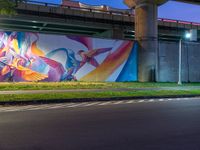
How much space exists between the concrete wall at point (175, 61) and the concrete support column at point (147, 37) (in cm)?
226

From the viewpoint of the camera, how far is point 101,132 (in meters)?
7.62

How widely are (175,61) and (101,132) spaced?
1342 inches

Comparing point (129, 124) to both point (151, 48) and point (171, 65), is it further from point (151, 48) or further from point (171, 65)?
point (171, 65)

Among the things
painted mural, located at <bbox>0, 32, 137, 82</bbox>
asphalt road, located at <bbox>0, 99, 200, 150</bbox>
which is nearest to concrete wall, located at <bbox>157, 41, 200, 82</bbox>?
painted mural, located at <bbox>0, 32, 137, 82</bbox>

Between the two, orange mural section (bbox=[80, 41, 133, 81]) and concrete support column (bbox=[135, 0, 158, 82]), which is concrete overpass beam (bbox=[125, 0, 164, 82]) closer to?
concrete support column (bbox=[135, 0, 158, 82])

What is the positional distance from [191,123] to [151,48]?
28.4 meters

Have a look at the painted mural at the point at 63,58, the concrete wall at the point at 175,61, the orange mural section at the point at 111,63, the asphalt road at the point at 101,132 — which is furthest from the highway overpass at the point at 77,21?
the asphalt road at the point at 101,132

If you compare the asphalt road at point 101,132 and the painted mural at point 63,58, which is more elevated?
the painted mural at point 63,58

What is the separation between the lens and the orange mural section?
1369 inches

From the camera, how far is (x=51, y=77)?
3234 centimetres

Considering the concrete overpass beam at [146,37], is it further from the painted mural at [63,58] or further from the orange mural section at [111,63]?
the orange mural section at [111,63]

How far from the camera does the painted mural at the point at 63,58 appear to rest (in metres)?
30.8

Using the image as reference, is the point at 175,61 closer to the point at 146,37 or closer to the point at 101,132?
the point at 146,37

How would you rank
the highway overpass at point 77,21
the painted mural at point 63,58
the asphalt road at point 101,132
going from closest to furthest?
1. the asphalt road at point 101,132
2. the painted mural at point 63,58
3. the highway overpass at point 77,21
